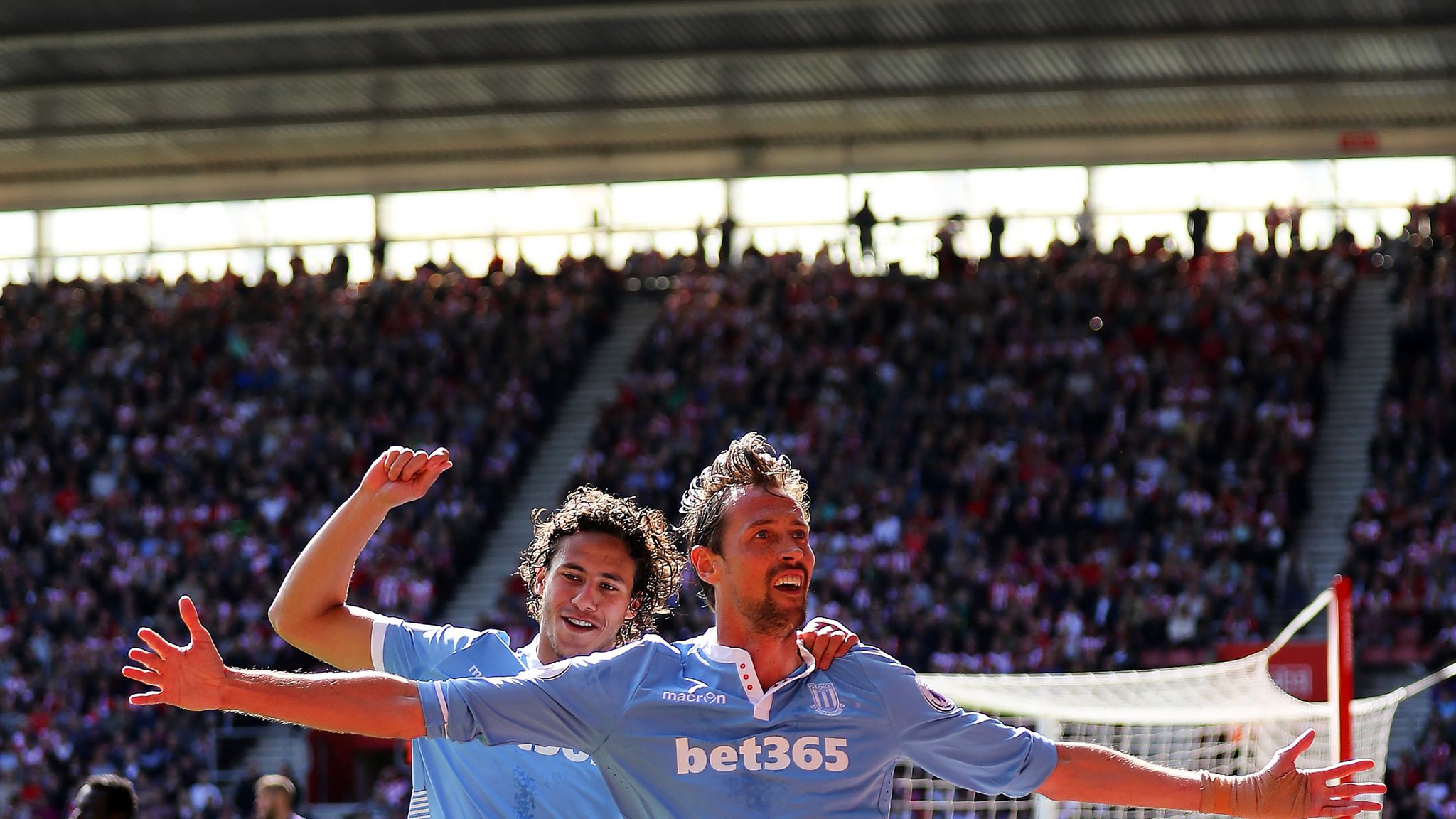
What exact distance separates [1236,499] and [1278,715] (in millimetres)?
12738

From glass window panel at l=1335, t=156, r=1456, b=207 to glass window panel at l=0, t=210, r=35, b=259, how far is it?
2389 centimetres

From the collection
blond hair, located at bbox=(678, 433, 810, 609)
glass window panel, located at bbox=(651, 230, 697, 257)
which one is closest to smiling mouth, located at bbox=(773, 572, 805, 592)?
blond hair, located at bbox=(678, 433, 810, 609)

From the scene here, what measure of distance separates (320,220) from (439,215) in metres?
2.24

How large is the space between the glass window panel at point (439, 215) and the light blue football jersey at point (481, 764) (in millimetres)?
30045

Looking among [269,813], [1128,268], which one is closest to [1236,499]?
[1128,268]

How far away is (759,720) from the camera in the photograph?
12.9 ft

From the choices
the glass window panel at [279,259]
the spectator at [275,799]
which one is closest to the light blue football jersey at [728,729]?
the spectator at [275,799]

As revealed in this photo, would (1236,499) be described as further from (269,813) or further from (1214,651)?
(269,813)

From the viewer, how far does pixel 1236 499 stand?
2189 cm

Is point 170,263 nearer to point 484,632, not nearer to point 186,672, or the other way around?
point 484,632

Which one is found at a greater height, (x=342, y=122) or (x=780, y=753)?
(x=342, y=122)

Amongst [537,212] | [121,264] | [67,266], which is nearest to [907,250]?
[537,212]

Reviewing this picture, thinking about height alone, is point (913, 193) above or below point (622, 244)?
above

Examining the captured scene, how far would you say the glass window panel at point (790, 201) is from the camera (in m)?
32.5
